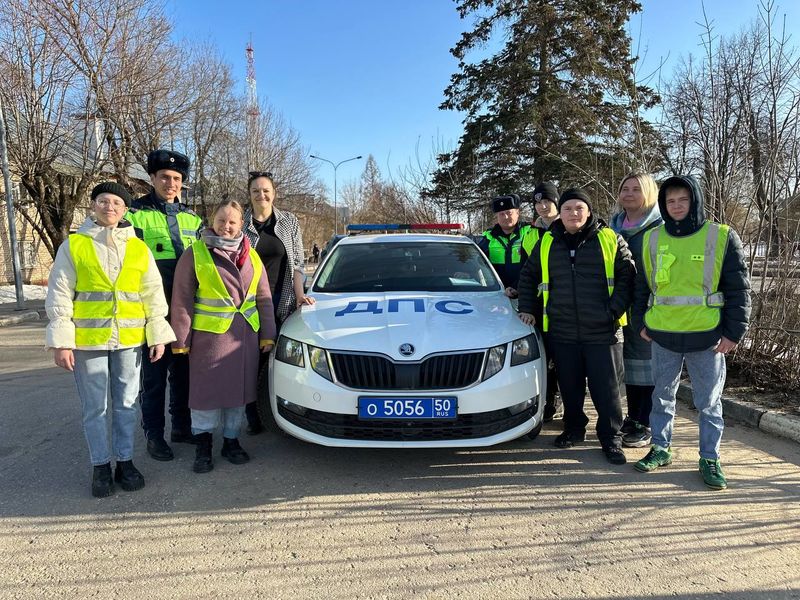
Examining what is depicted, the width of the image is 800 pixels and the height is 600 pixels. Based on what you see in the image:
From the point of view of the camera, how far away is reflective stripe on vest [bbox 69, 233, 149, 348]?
2959mm

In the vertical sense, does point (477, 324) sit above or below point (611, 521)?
above

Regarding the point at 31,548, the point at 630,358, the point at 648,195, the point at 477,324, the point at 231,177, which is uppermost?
the point at 231,177

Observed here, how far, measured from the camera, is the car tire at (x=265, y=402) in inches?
144

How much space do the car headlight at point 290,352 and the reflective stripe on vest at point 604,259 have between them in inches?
68.7

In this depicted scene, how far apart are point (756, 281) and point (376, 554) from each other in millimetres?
4871

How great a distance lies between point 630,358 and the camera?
3.94 metres

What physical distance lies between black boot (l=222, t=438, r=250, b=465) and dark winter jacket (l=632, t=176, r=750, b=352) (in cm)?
282

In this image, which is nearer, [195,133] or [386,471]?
[386,471]

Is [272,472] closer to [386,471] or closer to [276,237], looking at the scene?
[386,471]

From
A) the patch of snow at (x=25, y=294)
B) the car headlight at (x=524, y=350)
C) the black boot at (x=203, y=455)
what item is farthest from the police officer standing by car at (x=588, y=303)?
the patch of snow at (x=25, y=294)

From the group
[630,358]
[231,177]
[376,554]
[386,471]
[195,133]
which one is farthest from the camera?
[231,177]

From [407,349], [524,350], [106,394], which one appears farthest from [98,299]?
[524,350]

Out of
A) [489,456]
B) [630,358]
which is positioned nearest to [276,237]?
[489,456]

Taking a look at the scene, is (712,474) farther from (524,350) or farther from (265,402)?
(265,402)
